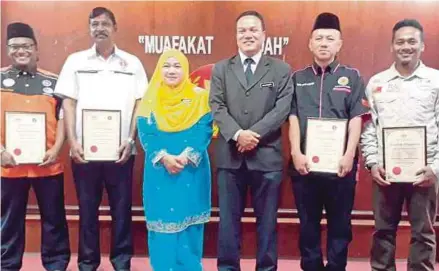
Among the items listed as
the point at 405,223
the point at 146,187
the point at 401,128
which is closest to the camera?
the point at 401,128

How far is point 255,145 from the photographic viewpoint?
10.5 feet

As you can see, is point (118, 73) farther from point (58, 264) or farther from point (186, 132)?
point (58, 264)

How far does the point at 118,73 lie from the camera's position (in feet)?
11.5

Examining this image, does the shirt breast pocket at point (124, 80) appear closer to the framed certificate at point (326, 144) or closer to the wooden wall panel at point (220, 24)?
the wooden wall panel at point (220, 24)

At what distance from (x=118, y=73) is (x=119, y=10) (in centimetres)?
80

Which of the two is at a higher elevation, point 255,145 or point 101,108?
point 101,108

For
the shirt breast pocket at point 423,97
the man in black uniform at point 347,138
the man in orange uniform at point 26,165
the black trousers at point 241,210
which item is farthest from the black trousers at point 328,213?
the man in orange uniform at point 26,165

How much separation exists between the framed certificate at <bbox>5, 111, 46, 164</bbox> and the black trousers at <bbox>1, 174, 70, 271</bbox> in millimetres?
158

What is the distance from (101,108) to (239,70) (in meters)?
0.90

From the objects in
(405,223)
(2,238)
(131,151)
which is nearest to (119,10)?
(131,151)

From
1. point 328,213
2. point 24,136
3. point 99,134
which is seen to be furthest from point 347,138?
point 24,136

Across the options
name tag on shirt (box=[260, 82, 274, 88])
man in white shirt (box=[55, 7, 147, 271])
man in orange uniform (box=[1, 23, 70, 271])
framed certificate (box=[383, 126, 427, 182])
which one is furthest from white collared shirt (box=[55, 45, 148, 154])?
framed certificate (box=[383, 126, 427, 182])

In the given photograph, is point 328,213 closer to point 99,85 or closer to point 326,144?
point 326,144

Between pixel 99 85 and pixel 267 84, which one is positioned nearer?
pixel 267 84
